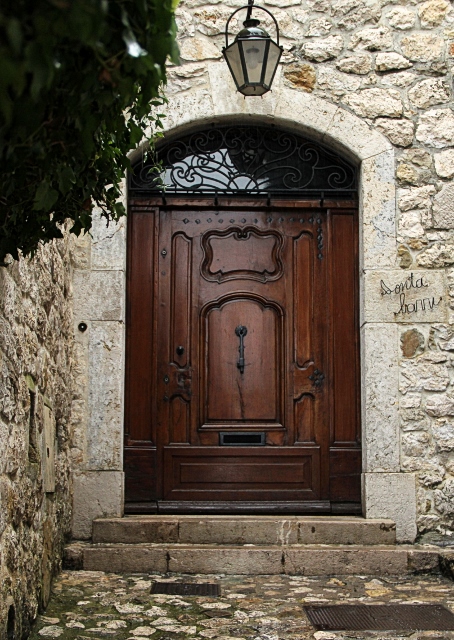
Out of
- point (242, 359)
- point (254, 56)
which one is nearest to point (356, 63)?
point (254, 56)

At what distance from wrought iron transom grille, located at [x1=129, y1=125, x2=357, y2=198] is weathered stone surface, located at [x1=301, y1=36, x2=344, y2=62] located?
21.7 inches

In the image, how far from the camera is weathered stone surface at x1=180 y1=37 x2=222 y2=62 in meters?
5.64

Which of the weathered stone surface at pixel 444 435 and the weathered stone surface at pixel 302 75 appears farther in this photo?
the weathered stone surface at pixel 302 75

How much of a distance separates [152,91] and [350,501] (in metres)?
4.19

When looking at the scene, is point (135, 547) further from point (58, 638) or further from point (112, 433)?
point (58, 638)

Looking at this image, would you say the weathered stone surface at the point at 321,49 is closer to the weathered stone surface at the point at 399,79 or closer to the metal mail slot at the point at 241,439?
the weathered stone surface at the point at 399,79

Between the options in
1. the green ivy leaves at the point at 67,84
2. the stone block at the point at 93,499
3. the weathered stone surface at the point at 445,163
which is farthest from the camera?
the weathered stone surface at the point at 445,163

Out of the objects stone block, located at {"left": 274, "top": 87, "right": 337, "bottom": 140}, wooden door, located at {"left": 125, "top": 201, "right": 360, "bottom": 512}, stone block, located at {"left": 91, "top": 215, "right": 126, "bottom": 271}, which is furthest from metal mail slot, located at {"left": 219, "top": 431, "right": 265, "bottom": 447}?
stone block, located at {"left": 274, "top": 87, "right": 337, "bottom": 140}

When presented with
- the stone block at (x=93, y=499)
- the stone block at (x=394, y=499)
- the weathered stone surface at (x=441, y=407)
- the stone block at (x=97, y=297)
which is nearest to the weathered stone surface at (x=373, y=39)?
the stone block at (x=97, y=297)

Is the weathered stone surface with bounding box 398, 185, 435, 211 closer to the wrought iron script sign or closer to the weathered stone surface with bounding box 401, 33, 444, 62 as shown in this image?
the wrought iron script sign

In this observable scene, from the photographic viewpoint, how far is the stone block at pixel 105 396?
17.5ft

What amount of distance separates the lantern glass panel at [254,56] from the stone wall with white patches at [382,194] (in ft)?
2.58

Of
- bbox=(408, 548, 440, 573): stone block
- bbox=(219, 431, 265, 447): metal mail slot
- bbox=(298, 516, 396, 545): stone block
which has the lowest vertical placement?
bbox=(408, 548, 440, 573): stone block

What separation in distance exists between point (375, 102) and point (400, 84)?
218 millimetres
